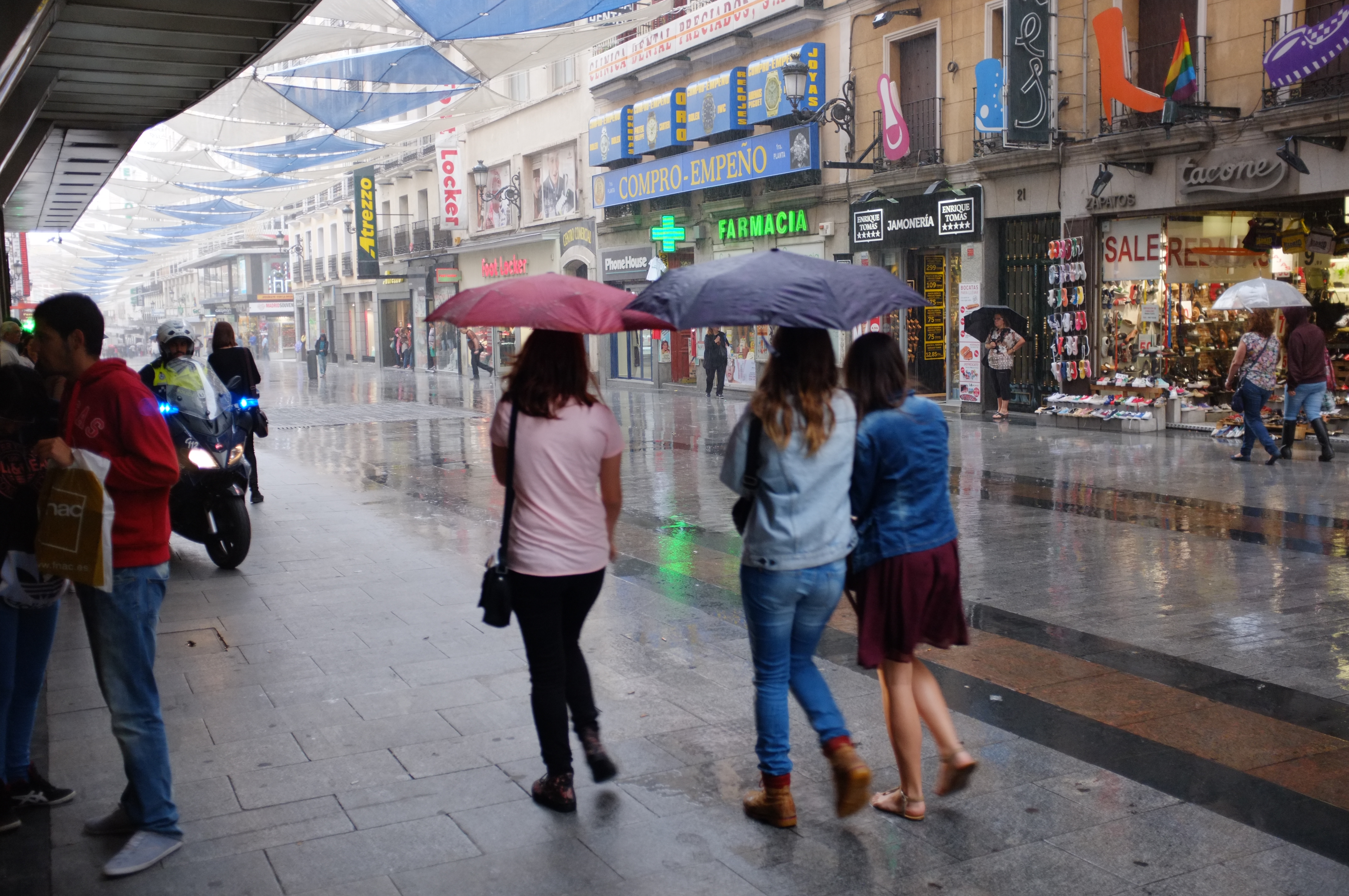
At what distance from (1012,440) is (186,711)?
12.6 metres

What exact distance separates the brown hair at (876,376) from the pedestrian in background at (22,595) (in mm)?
2683

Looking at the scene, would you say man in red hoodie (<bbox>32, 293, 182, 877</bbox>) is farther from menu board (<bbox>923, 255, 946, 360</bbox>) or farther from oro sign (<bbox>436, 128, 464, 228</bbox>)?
oro sign (<bbox>436, 128, 464, 228</bbox>)

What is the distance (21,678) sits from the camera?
13.6ft

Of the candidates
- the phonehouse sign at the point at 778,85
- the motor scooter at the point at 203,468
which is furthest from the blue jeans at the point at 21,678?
the phonehouse sign at the point at 778,85

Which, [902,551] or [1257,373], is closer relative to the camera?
[902,551]

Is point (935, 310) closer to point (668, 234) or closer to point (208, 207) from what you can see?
point (668, 234)

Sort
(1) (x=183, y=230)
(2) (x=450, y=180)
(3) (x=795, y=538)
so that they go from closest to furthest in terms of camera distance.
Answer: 1. (3) (x=795, y=538)
2. (2) (x=450, y=180)
3. (1) (x=183, y=230)

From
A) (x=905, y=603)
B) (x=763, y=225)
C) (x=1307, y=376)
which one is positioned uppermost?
(x=763, y=225)

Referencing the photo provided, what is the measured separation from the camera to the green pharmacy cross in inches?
1099

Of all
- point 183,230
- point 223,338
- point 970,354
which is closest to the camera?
point 223,338

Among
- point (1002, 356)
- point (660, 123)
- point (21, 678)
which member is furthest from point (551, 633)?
point (660, 123)

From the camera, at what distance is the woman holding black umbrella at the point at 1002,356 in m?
18.6

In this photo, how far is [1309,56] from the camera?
13.8 m

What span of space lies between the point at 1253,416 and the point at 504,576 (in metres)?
11.2
